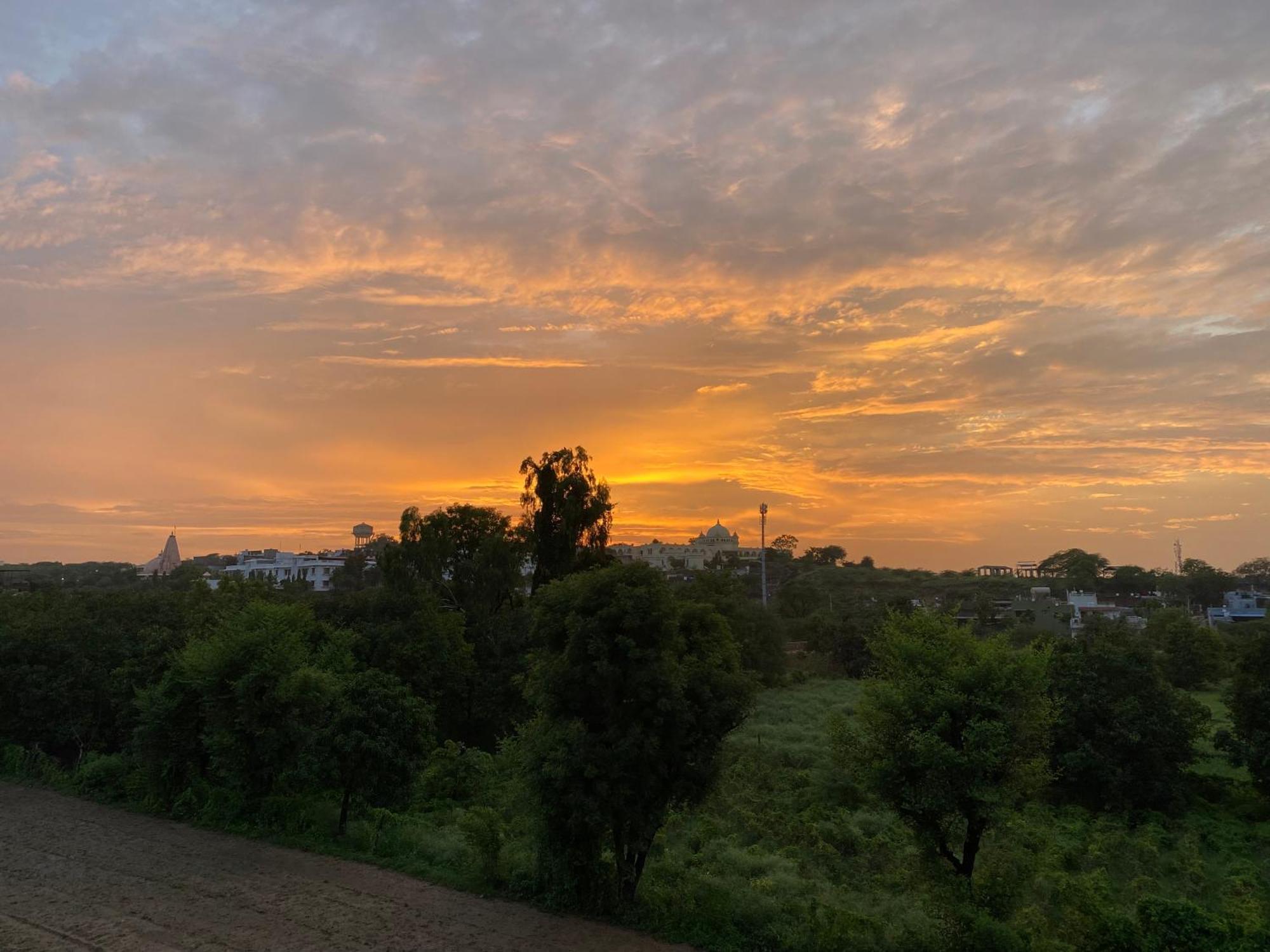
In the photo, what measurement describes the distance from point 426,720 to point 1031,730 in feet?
44.9

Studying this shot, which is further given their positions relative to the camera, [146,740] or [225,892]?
[146,740]

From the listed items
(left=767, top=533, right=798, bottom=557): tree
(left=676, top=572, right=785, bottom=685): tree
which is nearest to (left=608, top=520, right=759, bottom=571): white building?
(left=767, top=533, right=798, bottom=557): tree

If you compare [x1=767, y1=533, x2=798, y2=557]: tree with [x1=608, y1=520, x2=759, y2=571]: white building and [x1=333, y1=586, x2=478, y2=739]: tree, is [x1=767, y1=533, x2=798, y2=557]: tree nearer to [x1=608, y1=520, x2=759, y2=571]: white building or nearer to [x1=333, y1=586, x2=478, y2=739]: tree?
[x1=608, y1=520, x2=759, y2=571]: white building

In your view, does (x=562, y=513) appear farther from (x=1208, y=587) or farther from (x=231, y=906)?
(x=1208, y=587)

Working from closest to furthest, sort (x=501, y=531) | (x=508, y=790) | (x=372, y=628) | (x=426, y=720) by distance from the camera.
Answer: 1. (x=508, y=790)
2. (x=426, y=720)
3. (x=372, y=628)
4. (x=501, y=531)

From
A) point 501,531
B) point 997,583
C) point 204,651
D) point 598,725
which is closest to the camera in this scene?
point 598,725

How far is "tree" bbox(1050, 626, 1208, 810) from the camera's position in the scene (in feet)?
83.1

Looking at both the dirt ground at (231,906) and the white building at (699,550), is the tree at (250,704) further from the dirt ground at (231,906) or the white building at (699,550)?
the white building at (699,550)

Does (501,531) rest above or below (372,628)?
above

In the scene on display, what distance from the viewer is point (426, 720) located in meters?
20.1

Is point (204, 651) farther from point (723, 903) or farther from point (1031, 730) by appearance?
point (1031, 730)

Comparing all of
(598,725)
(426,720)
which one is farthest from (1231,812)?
(426,720)

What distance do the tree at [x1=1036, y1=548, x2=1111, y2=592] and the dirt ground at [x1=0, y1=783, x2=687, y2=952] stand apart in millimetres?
106508

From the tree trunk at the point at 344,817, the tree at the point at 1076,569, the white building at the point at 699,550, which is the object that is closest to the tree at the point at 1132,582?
the tree at the point at 1076,569
